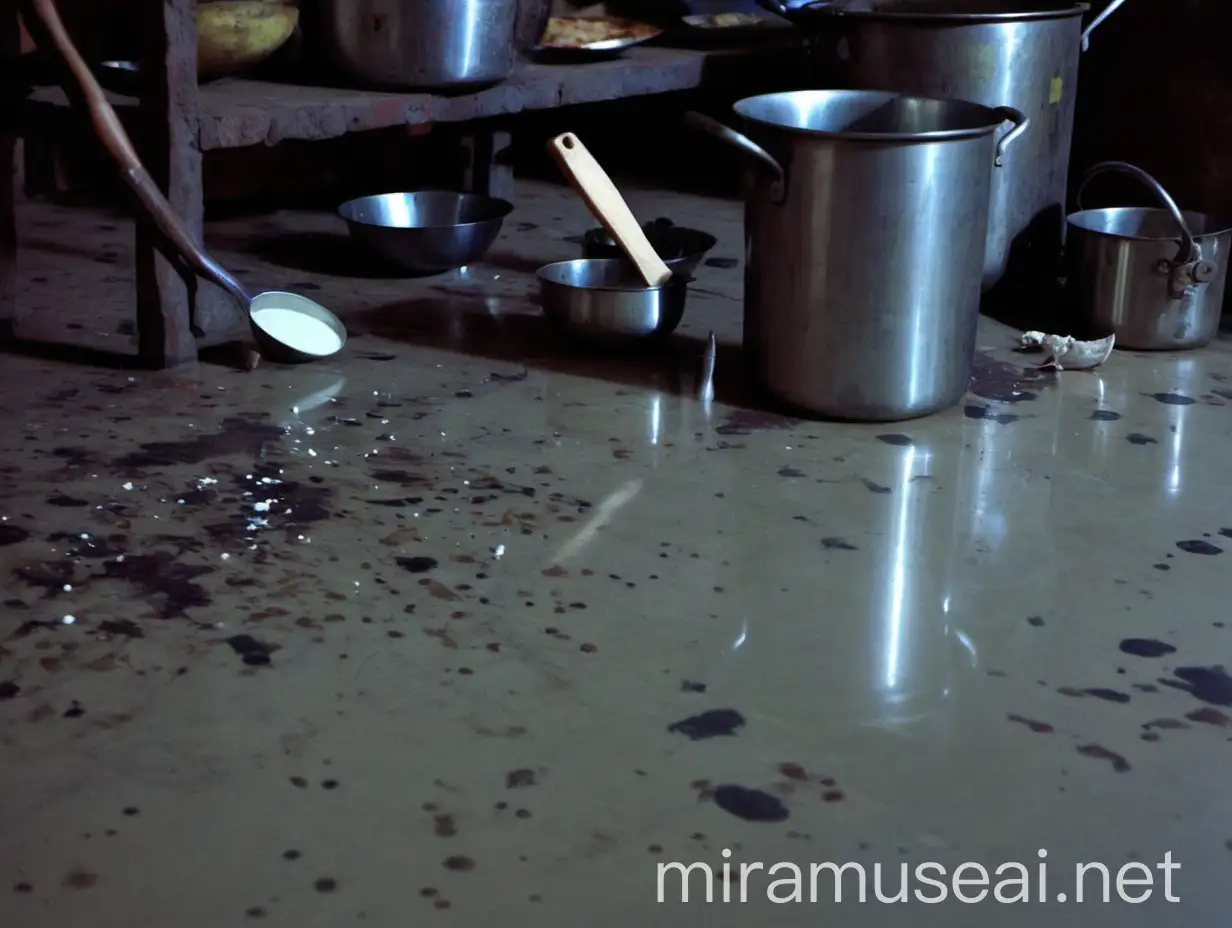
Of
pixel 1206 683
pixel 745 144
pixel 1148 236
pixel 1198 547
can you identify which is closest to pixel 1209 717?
pixel 1206 683

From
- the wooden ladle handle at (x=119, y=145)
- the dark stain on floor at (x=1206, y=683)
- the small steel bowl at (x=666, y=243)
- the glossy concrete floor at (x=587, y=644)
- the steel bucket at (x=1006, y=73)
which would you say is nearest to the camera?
the glossy concrete floor at (x=587, y=644)

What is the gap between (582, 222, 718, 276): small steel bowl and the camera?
7.86ft

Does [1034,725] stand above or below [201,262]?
below

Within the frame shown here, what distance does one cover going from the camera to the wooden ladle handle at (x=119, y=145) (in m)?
1.90

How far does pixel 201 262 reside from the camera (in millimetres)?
1979

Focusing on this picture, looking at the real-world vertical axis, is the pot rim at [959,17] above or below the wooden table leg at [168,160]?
above

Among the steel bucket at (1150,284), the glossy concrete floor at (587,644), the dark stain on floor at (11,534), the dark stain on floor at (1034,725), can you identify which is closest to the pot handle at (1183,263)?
the steel bucket at (1150,284)

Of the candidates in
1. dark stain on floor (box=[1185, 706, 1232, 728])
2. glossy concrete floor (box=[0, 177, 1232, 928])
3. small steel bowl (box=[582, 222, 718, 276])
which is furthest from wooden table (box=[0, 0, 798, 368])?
dark stain on floor (box=[1185, 706, 1232, 728])

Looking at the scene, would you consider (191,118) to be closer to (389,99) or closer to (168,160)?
(168,160)

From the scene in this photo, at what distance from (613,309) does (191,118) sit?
2.08ft

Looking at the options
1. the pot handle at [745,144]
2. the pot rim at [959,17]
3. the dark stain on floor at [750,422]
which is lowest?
the dark stain on floor at [750,422]

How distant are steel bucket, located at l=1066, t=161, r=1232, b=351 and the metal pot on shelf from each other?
0.99m

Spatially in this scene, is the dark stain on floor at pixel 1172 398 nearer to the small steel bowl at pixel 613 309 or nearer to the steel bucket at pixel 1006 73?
the steel bucket at pixel 1006 73

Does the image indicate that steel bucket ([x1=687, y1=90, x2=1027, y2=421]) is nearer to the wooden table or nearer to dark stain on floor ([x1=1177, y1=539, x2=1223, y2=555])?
dark stain on floor ([x1=1177, y1=539, x2=1223, y2=555])
